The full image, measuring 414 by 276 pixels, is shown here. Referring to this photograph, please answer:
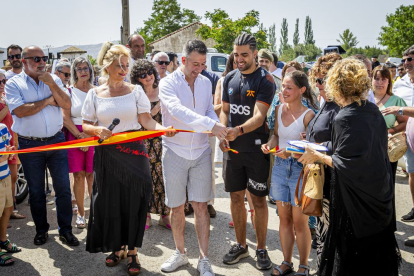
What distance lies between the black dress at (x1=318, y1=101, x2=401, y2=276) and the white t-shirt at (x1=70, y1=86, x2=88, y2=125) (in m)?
3.76

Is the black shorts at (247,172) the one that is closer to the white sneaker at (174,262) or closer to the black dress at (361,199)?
the white sneaker at (174,262)

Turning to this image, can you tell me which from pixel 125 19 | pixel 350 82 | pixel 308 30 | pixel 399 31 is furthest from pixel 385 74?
pixel 308 30

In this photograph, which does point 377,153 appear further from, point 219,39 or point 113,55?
point 219,39

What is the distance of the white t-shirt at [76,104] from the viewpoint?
18.0 feet

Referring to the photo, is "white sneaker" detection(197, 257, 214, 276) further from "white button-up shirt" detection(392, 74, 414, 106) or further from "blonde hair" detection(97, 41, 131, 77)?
"white button-up shirt" detection(392, 74, 414, 106)

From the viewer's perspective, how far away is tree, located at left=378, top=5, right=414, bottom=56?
122ft

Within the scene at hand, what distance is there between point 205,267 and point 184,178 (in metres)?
0.97

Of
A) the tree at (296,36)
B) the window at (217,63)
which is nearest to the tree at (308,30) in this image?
the tree at (296,36)

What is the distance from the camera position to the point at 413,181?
537 centimetres

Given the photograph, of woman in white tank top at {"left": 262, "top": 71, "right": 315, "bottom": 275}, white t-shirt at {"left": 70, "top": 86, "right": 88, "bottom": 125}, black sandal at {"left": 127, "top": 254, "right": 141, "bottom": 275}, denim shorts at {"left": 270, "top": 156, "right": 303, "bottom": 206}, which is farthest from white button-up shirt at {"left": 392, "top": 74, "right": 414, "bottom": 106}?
white t-shirt at {"left": 70, "top": 86, "right": 88, "bottom": 125}

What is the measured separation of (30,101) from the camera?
4.76 meters

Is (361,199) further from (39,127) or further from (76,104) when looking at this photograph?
(76,104)

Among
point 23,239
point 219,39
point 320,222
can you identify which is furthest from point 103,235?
Result: point 219,39

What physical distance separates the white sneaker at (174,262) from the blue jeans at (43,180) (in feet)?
5.06
